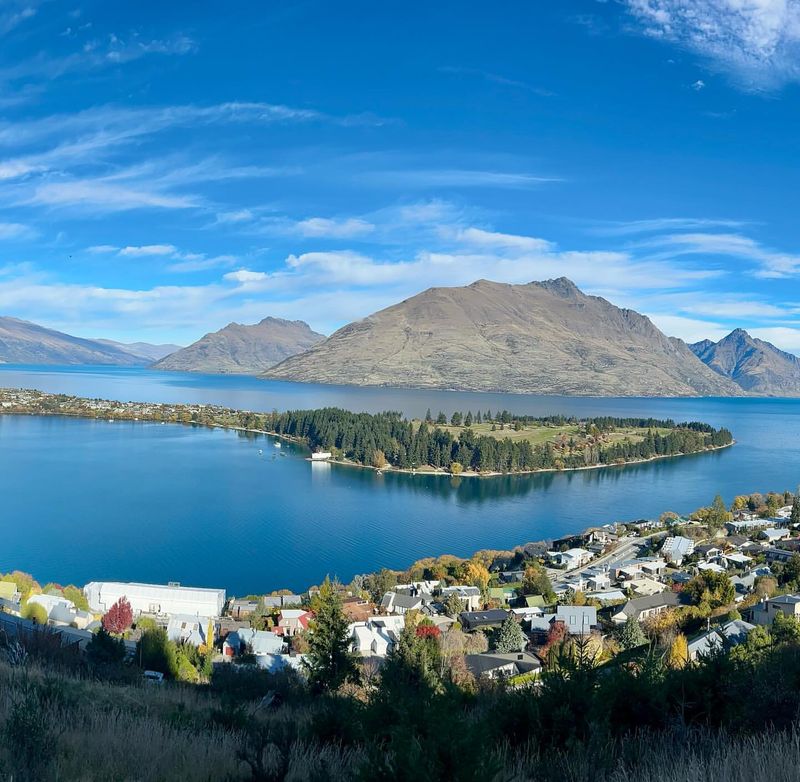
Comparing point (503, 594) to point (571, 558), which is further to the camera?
point (571, 558)

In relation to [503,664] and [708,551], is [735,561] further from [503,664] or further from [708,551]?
[503,664]

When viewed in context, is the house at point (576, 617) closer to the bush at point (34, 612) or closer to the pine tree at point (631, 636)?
the pine tree at point (631, 636)

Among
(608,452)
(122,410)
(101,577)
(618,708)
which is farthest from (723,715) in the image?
(122,410)

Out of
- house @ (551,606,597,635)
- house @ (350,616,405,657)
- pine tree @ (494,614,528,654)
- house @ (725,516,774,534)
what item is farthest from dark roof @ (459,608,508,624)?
house @ (725,516,774,534)

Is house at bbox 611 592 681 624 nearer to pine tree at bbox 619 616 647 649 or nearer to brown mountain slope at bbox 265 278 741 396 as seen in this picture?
pine tree at bbox 619 616 647 649

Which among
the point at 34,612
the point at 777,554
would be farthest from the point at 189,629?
the point at 777,554

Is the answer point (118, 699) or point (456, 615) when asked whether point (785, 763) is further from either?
point (456, 615)
